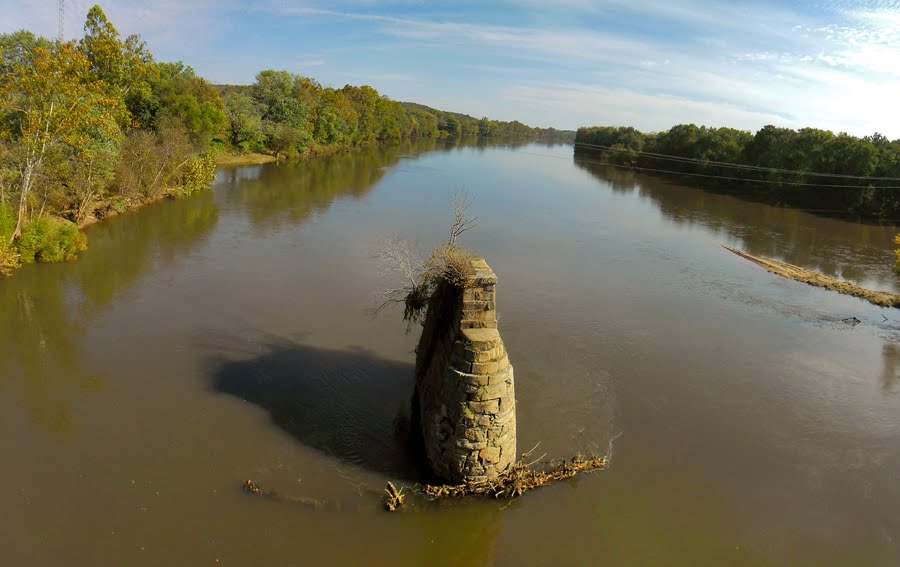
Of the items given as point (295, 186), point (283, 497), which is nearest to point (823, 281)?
point (283, 497)

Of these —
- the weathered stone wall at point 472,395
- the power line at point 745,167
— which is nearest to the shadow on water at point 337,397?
the weathered stone wall at point 472,395

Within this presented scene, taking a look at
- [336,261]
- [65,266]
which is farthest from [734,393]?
[65,266]

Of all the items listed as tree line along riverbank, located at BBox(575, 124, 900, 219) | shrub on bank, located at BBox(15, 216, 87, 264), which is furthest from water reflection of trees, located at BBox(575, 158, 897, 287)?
shrub on bank, located at BBox(15, 216, 87, 264)

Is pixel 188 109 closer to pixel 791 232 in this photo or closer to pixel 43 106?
pixel 43 106

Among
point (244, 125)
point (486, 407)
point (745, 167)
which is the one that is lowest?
point (486, 407)

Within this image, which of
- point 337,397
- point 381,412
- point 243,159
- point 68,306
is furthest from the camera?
point 243,159

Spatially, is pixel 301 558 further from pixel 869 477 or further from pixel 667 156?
pixel 667 156
